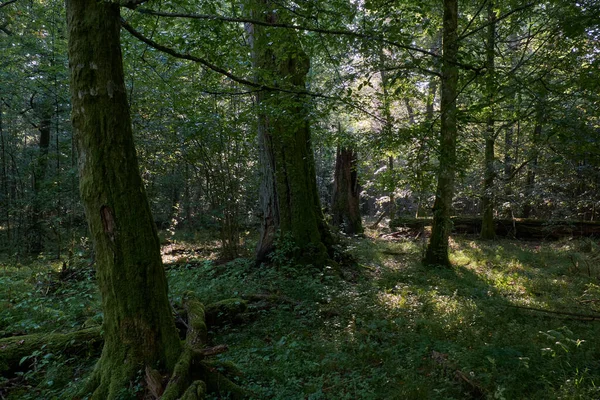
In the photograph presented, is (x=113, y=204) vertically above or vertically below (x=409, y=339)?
above

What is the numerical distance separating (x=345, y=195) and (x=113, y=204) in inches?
468

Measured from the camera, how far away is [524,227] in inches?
567

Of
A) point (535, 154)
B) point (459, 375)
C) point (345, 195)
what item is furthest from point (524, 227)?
point (459, 375)

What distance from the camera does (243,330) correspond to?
207 inches

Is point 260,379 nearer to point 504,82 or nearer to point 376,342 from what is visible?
point 376,342

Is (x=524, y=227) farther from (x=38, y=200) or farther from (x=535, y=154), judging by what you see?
(x=38, y=200)

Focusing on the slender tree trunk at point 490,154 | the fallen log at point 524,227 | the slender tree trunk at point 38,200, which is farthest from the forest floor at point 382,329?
the fallen log at point 524,227

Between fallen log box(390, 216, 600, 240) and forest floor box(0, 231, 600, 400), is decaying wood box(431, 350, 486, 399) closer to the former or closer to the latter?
forest floor box(0, 231, 600, 400)

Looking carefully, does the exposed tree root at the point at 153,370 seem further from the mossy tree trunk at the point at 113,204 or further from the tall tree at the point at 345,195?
the tall tree at the point at 345,195

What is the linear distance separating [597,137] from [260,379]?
4.30 metres

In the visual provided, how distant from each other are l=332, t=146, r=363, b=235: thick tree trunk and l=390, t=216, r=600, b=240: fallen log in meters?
2.75

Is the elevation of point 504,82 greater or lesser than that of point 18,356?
greater

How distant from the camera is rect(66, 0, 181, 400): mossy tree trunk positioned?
3.27m

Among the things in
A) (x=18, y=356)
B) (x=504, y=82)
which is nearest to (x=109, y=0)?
(x=504, y=82)
